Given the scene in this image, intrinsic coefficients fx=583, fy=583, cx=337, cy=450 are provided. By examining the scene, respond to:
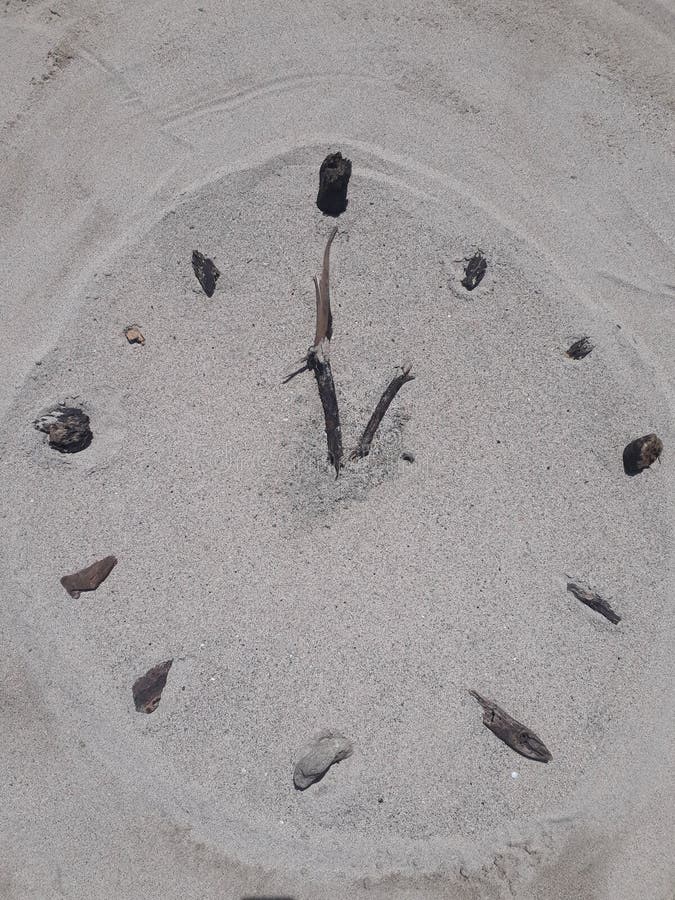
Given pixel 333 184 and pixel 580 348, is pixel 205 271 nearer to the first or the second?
pixel 333 184

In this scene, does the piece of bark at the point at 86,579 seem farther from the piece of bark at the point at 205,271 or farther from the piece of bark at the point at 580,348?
the piece of bark at the point at 580,348

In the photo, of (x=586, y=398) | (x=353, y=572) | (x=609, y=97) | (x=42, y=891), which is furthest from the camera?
(x=609, y=97)

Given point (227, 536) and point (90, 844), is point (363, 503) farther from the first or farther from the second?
point (90, 844)

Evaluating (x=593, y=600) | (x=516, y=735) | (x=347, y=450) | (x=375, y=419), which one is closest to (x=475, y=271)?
(x=375, y=419)

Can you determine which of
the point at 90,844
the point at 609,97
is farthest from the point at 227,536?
the point at 609,97

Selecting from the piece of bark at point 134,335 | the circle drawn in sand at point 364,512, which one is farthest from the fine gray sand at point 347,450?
the piece of bark at point 134,335

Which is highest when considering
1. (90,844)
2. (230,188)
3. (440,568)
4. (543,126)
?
(543,126)

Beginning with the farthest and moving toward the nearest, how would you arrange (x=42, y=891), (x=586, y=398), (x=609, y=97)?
(x=609, y=97)
(x=586, y=398)
(x=42, y=891)
